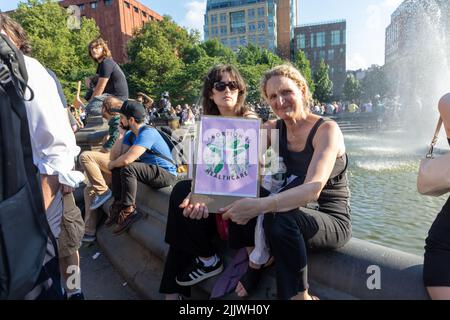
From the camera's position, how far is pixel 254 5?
96.6 m

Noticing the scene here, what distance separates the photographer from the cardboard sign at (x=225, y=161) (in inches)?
87.8

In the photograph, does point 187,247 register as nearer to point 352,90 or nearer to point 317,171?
point 317,171

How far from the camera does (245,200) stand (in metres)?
2.09

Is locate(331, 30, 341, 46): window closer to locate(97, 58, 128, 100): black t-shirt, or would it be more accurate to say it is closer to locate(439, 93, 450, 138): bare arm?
locate(97, 58, 128, 100): black t-shirt

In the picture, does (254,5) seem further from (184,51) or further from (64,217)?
(64,217)

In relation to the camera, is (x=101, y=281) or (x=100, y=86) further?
(x=100, y=86)

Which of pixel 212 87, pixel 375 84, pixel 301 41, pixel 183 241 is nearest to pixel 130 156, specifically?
pixel 212 87

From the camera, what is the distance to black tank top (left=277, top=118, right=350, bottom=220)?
2.25 metres

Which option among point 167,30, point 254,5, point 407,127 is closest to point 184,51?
point 167,30

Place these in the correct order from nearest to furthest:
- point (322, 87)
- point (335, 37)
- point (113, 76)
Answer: point (113, 76), point (322, 87), point (335, 37)

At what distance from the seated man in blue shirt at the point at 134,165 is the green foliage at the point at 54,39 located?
35787 mm

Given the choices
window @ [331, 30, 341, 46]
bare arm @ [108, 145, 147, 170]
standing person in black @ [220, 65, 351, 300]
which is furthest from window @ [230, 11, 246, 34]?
standing person in black @ [220, 65, 351, 300]

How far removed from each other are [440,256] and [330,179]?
30.0 inches

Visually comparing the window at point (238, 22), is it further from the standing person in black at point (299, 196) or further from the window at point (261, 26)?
the standing person in black at point (299, 196)
